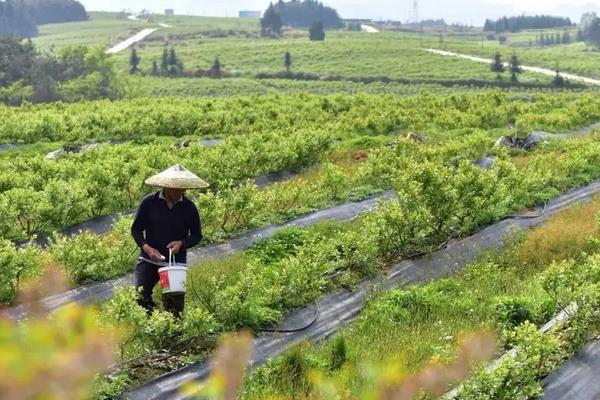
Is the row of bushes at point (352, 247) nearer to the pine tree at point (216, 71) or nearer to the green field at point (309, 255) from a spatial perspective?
the green field at point (309, 255)

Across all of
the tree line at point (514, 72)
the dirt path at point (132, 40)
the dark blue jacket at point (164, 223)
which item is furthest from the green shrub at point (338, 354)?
the dirt path at point (132, 40)

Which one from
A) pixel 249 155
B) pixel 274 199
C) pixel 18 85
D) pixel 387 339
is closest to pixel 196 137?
pixel 249 155

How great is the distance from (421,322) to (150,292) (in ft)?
10.6

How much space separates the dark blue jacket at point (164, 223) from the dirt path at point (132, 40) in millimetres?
126094

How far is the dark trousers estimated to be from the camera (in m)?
7.34

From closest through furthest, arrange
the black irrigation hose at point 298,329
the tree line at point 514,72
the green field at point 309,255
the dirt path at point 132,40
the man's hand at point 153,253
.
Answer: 1. the green field at point 309,255
2. the man's hand at point 153,253
3. the black irrigation hose at point 298,329
4. the tree line at point 514,72
5. the dirt path at point 132,40

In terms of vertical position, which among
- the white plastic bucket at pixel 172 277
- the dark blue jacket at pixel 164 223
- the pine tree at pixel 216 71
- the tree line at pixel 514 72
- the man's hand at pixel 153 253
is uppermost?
the pine tree at pixel 216 71

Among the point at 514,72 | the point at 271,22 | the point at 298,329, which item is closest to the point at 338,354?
the point at 298,329

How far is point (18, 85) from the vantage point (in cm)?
5553

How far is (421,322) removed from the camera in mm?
8133

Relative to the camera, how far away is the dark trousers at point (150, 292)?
7340 millimetres

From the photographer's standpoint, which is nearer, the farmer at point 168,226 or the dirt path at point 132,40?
the farmer at point 168,226

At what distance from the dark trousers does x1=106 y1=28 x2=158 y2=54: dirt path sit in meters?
126

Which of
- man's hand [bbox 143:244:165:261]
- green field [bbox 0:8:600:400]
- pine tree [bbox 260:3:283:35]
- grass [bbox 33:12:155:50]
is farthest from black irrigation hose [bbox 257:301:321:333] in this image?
pine tree [bbox 260:3:283:35]
